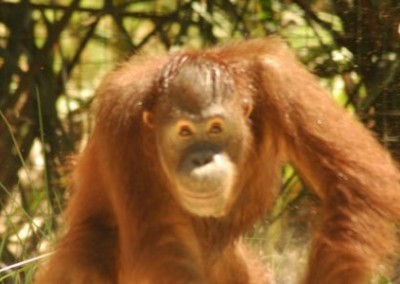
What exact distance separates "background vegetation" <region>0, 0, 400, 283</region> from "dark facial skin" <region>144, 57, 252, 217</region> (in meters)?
1.01

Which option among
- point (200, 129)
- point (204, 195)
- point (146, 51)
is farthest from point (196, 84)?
point (146, 51)

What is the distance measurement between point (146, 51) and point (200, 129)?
5.89 ft

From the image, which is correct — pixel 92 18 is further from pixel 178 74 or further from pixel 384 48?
pixel 178 74

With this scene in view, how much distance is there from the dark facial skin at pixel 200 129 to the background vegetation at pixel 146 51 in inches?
39.7

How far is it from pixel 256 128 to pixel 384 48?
1.36 metres

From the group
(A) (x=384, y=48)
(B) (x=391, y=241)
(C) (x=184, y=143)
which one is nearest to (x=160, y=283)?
(C) (x=184, y=143)

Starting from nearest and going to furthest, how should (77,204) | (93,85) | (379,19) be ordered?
(77,204) → (379,19) → (93,85)

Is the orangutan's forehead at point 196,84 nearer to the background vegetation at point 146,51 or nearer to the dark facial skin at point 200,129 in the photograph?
the dark facial skin at point 200,129

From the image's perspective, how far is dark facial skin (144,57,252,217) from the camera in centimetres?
446

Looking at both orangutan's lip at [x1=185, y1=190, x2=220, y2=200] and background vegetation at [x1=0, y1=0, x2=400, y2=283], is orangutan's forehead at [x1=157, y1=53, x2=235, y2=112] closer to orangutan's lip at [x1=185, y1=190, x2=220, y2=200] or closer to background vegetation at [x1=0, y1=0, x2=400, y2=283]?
orangutan's lip at [x1=185, y1=190, x2=220, y2=200]

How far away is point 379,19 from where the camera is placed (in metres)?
5.86

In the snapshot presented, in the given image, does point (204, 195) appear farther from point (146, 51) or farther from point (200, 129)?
point (146, 51)

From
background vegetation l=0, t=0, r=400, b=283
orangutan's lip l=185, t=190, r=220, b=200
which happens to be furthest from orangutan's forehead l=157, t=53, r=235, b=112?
background vegetation l=0, t=0, r=400, b=283

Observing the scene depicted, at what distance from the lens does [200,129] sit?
4496 mm
